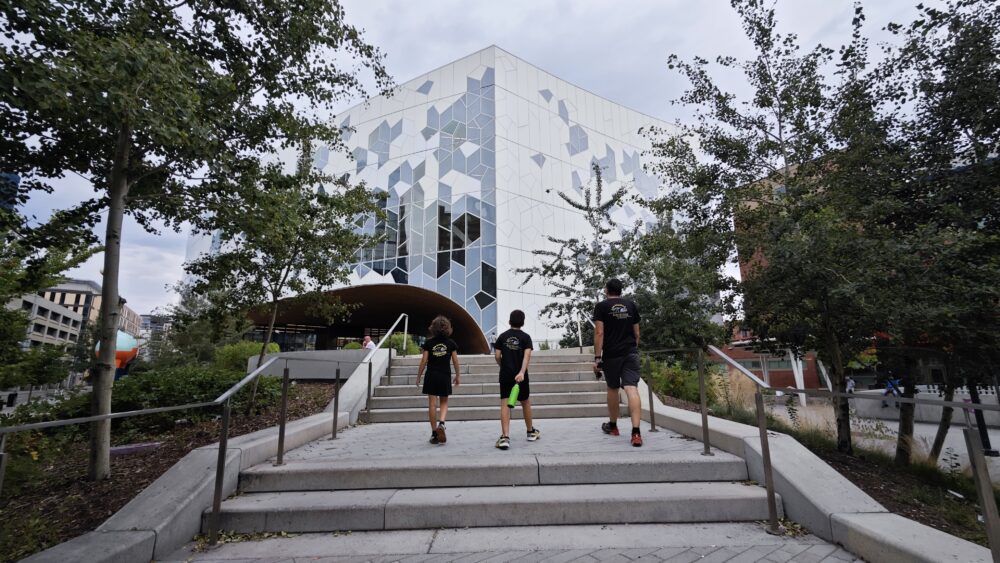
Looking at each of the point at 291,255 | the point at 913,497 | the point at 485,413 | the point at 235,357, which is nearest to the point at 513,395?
the point at 485,413

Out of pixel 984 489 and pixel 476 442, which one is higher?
pixel 984 489

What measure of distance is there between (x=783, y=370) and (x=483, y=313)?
23.7m

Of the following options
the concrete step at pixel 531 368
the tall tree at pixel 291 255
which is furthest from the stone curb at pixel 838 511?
the tall tree at pixel 291 255

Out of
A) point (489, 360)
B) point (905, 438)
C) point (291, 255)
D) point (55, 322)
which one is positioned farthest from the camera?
point (55, 322)

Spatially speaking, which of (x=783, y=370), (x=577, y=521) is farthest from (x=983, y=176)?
(x=783, y=370)

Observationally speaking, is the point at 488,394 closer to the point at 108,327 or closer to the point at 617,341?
the point at 617,341

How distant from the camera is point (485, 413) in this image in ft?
23.9

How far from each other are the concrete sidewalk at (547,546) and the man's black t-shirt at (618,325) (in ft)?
6.95

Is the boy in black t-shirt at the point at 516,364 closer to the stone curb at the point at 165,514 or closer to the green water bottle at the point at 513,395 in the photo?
the green water bottle at the point at 513,395

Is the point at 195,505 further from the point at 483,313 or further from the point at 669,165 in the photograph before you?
the point at 483,313

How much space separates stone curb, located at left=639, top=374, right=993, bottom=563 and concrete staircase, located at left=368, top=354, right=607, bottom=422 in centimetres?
297

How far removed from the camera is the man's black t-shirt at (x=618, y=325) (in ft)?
17.4

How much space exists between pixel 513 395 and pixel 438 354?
1.18 metres

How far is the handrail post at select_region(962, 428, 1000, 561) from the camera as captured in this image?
2203mm
